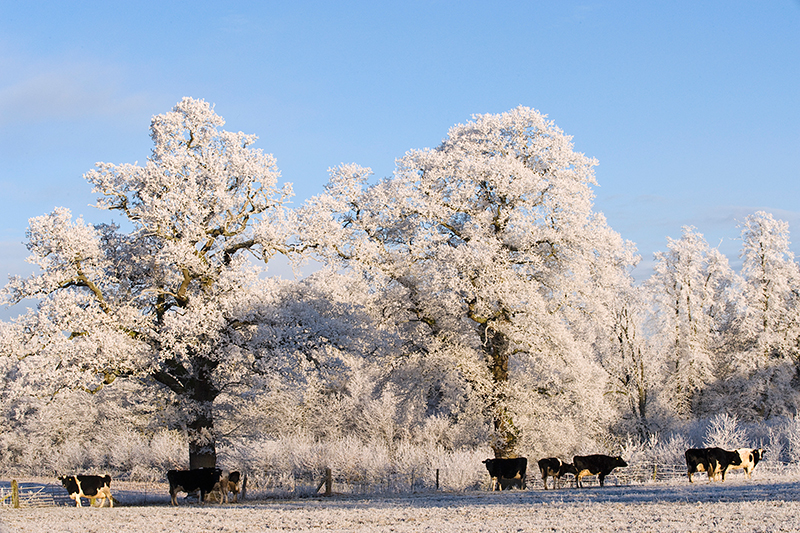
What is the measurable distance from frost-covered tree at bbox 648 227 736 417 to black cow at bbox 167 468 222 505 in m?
30.1

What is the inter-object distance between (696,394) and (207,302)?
32.9 meters

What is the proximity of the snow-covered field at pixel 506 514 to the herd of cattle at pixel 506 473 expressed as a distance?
0.87 m

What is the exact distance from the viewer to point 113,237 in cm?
2528

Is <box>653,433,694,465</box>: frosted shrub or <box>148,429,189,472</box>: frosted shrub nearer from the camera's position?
<box>653,433,694,465</box>: frosted shrub

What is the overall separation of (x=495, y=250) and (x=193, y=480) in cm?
1303

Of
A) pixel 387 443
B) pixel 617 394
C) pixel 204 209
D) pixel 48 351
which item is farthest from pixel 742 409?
pixel 48 351

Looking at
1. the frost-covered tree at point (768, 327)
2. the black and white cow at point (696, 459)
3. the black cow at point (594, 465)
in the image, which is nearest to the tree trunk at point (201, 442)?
the black cow at point (594, 465)

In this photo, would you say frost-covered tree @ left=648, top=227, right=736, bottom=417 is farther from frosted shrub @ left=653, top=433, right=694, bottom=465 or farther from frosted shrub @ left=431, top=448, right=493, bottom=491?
frosted shrub @ left=431, top=448, right=493, bottom=491

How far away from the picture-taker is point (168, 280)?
79.8 ft

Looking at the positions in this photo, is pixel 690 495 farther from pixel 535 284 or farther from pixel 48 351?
pixel 48 351

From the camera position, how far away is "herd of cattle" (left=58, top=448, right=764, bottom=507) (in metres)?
21.8

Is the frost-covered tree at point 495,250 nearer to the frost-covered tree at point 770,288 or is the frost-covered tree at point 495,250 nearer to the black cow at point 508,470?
the black cow at point 508,470

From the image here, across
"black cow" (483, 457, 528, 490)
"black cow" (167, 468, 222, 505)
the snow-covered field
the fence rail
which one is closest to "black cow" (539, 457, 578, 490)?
"black cow" (483, 457, 528, 490)

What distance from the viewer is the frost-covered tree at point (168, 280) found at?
21.9 metres
